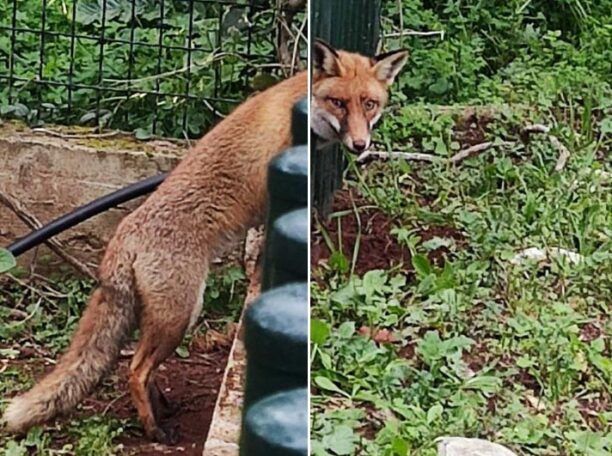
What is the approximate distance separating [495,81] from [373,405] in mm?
571

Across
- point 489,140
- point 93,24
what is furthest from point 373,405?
point 93,24

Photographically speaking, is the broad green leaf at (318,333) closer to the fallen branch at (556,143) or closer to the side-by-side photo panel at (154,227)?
the side-by-side photo panel at (154,227)

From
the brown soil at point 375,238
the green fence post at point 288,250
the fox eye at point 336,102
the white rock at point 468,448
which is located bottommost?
the white rock at point 468,448

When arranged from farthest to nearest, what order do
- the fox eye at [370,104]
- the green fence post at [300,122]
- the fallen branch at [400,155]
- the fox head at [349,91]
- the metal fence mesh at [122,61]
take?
the metal fence mesh at [122,61]
the fallen branch at [400,155]
the fox eye at [370,104]
the fox head at [349,91]
the green fence post at [300,122]

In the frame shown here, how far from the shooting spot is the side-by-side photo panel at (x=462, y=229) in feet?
4.06

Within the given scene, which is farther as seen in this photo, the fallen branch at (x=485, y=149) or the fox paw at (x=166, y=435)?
the fallen branch at (x=485, y=149)

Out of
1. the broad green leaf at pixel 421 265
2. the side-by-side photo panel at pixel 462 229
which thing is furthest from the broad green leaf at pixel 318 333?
the broad green leaf at pixel 421 265

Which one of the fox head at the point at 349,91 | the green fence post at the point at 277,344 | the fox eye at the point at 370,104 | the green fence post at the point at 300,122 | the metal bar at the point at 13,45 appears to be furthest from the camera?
the metal bar at the point at 13,45

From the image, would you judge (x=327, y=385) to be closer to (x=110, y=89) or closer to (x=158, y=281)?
(x=158, y=281)

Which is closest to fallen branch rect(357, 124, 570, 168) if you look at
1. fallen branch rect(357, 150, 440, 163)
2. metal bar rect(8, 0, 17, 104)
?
fallen branch rect(357, 150, 440, 163)

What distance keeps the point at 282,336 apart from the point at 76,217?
104 centimetres

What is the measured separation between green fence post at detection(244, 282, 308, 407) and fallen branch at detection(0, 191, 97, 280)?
0.90 m

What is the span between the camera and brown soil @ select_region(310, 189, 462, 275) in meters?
1.36

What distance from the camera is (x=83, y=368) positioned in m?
1.43
